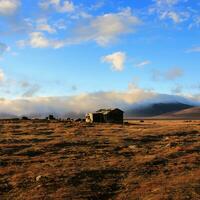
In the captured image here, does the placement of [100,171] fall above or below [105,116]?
below

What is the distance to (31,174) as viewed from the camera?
21.2 metres

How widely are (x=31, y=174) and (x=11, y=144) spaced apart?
10840 millimetres

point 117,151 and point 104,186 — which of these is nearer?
point 104,186

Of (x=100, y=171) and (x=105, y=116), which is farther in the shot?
(x=105, y=116)

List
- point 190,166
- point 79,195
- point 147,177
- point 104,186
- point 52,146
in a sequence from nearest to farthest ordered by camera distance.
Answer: point 79,195 < point 104,186 < point 147,177 < point 190,166 < point 52,146

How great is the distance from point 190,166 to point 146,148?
644 cm

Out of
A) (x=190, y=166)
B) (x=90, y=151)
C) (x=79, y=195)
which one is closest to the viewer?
(x=79, y=195)

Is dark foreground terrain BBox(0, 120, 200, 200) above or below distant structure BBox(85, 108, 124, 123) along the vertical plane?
below

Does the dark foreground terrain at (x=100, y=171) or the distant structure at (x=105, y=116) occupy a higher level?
the distant structure at (x=105, y=116)

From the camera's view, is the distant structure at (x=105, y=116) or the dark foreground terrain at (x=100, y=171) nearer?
the dark foreground terrain at (x=100, y=171)

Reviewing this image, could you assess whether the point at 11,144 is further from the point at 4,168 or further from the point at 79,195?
the point at 79,195

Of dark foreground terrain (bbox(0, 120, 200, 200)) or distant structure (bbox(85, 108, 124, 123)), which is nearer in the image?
dark foreground terrain (bbox(0, 120, 200, 200))

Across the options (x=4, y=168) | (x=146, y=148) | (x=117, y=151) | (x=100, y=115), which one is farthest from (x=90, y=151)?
(x=100, y=115)

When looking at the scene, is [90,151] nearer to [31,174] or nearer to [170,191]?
[31,174]
